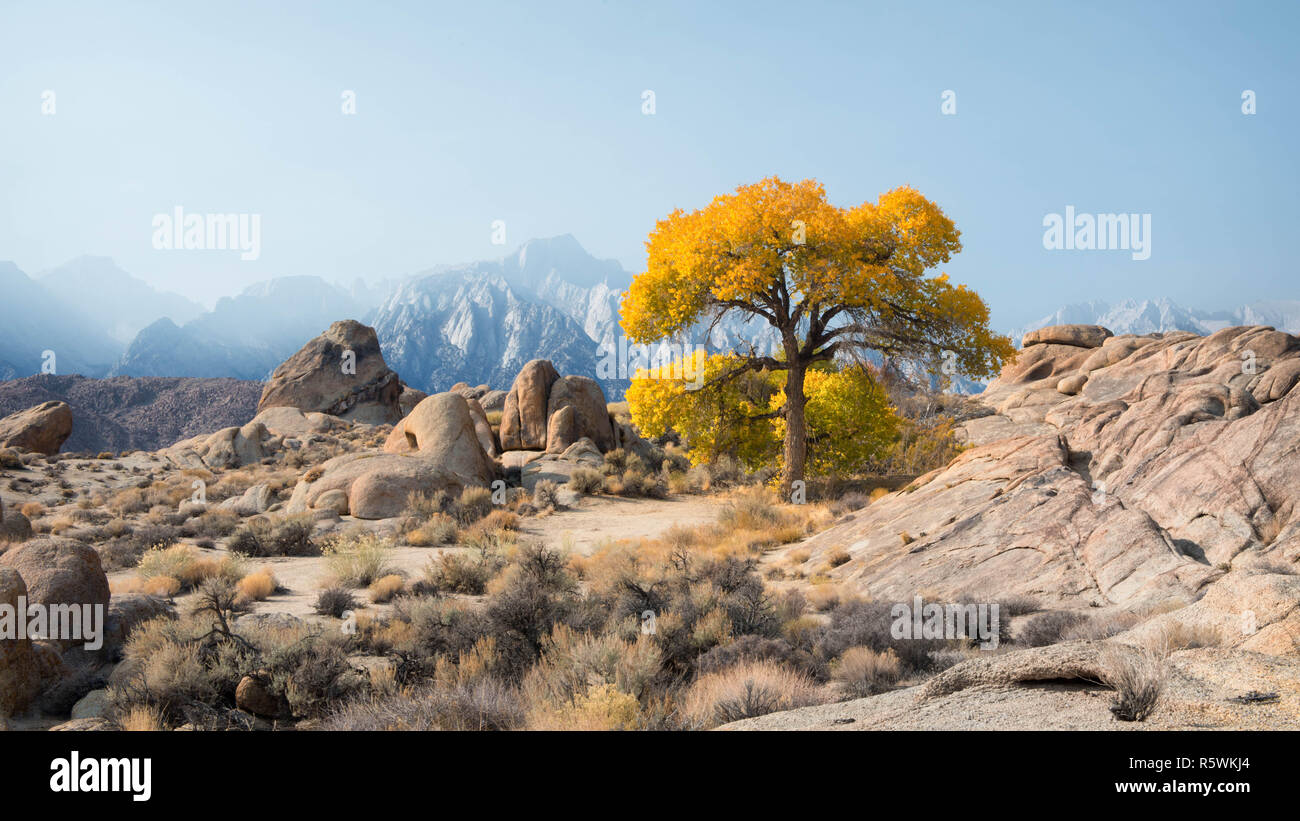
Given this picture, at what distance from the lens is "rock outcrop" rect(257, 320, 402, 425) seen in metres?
46.8

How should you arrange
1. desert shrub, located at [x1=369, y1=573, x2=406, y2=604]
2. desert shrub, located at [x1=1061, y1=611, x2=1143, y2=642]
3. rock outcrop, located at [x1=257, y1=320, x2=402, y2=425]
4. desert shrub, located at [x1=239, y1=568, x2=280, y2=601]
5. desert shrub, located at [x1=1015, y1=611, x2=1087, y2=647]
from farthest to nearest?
rock outcrop, located at [x1=257, y1=320, x2=402, y2=425] < desert shrub, located at [x1=239, y1=568, x2=280, y2=601] < desert shrub, located at [x1=369, y1=573, x2=406, y2=604] < desert shrub, located at [x1=1015, y1=611, x2=1087, y2=647] < desert shrub, located at [x1=1061, y1=611, x2=1143, y2=642]

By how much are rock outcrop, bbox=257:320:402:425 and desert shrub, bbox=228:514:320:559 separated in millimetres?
31696

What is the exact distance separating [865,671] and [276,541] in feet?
42.8

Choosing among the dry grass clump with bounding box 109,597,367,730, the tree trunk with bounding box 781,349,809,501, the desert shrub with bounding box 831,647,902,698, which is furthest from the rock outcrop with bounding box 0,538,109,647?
the tree trunk with bounding box 781,349,809,501

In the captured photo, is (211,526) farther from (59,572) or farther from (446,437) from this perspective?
(59,572)

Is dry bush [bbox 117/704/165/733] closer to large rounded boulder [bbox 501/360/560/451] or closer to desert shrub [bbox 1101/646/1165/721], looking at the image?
desert shrub [bbox 1101/646/1165/721]

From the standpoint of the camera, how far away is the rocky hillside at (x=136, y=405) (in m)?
72.2

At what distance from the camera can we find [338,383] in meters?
48.0

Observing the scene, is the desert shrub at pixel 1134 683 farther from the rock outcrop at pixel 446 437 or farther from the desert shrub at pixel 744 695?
the rock outcrop at pixel 446 437

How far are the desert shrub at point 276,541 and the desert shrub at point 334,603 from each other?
17.3ft

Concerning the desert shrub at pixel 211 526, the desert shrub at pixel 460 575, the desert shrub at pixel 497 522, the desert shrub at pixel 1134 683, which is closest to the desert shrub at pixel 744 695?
the desert shrub at pixel 1134 683

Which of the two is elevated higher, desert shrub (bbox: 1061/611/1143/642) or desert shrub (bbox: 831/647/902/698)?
desert shrub (bbox: 1061/611/1143/642)

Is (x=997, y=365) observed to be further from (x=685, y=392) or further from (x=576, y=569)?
(x=576, y=569)

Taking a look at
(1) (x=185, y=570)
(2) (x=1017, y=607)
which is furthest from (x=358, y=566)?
(2) (x=1017, y=607)
